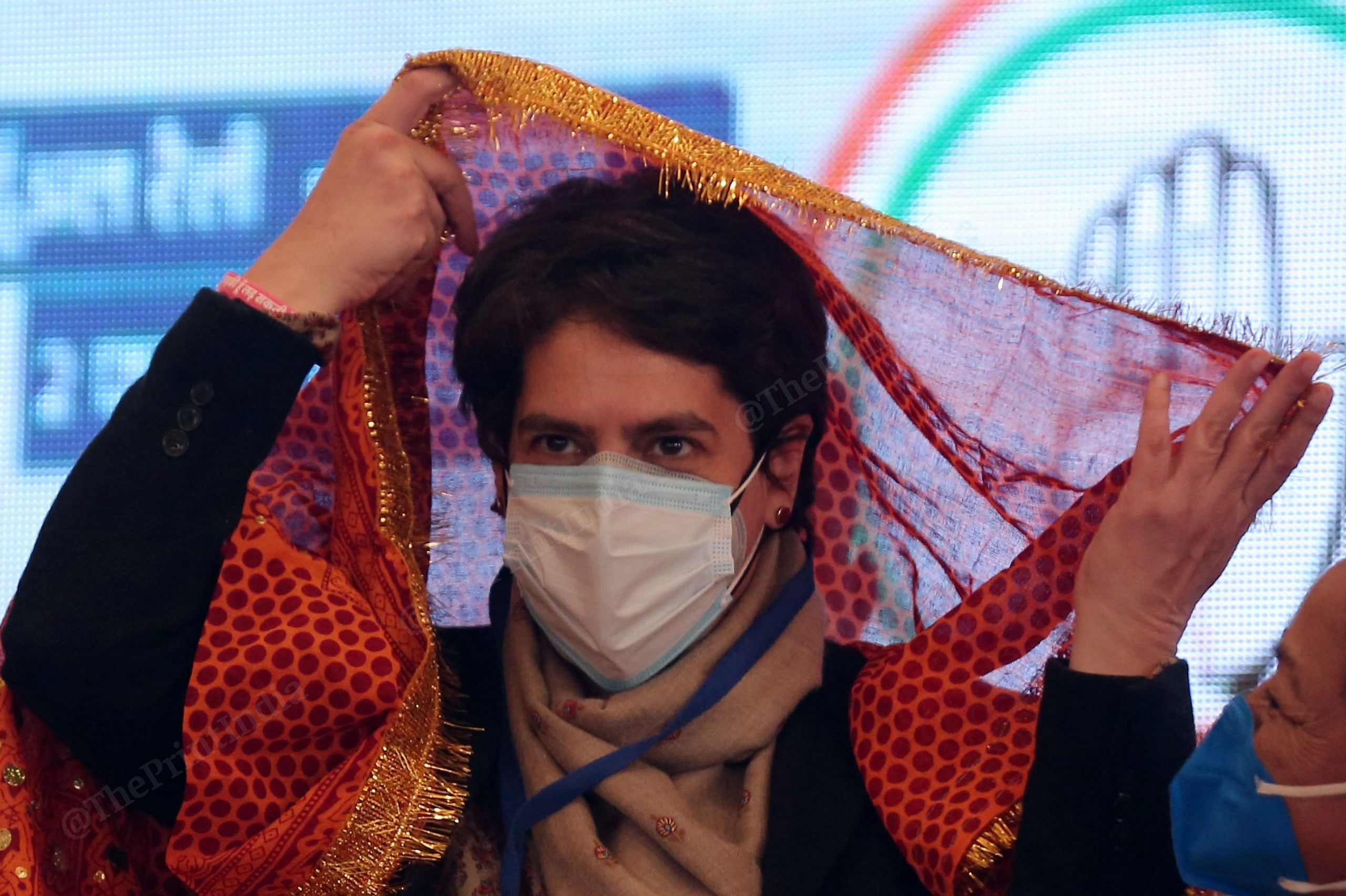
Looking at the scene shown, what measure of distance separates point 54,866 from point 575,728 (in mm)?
591

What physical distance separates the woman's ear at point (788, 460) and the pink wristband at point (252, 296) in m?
0.59

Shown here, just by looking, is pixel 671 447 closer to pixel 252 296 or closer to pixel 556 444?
pixel 556 444

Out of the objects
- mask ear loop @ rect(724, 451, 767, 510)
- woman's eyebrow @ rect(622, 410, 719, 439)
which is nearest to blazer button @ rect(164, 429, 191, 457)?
woman's eyebrow @ rect(622, 410, 719, 439)

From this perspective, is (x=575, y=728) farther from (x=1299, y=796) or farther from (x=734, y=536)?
(x=1299, y=796)

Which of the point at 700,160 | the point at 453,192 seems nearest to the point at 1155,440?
the point at 700,160

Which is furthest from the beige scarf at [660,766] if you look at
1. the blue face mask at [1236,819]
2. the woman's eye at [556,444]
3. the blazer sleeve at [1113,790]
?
the blue face mask at [1236,819]

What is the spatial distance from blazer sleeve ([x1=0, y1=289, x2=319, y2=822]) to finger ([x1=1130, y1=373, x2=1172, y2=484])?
889mm

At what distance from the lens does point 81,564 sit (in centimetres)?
167

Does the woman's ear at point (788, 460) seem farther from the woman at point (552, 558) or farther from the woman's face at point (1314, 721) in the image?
the woman's face at point (1314, 721)

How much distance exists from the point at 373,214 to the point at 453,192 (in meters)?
0.12

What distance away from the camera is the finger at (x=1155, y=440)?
5.10ft

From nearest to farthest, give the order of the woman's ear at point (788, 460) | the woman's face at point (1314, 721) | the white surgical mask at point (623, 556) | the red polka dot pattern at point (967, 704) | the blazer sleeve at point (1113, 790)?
the woman's face at point (1314, 721) → the blazer sleeve at point (1113, 790) → the red polka dot pattern at point (967, 704) → the white surgical mask at point (623, 556) → the woman's ear at point (788, 460)

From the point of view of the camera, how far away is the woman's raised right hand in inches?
70.1

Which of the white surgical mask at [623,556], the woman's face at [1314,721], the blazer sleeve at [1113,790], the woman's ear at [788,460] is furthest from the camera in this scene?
the woman's ear at [788,460]
